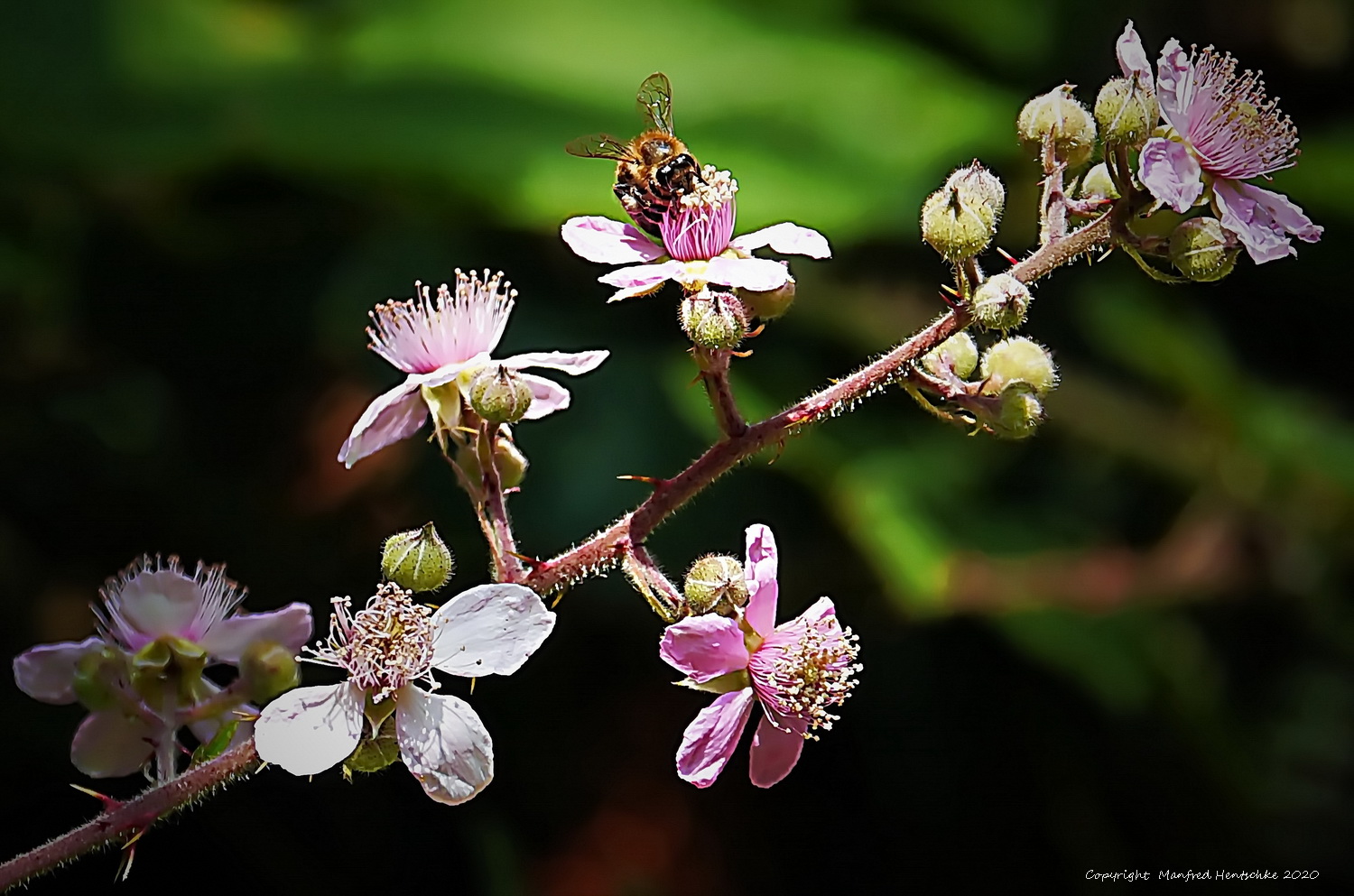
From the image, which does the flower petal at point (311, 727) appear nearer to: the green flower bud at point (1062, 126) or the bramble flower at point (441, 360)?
the bramble flower at point (441, 360)

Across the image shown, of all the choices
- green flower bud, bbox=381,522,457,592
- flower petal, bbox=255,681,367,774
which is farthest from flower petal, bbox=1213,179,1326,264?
flower petal, bbox=255,681,367,774

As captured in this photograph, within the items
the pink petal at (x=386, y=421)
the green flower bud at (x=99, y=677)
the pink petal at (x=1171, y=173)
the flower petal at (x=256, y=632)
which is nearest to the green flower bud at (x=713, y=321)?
the pink petal at (x=386, y=421)

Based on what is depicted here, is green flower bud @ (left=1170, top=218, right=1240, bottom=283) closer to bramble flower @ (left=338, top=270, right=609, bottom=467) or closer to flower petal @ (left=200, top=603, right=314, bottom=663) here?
bramble flower @ (left=338, top=270, right=609, bottom=467)

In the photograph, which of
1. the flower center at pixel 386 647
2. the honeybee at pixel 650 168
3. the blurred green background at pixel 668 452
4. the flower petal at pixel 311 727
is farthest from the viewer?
the blurred green background at pixel 668 452

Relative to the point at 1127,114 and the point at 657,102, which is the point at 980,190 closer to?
the point at 1127,114

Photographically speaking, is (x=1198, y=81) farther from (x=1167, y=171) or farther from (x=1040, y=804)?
(x=1040, y=804)

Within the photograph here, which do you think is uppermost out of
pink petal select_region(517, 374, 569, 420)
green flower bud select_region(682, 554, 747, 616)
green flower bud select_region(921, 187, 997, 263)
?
pink petal select_region(517, 374, 569, 420)

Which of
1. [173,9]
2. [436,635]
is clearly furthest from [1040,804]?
[173,9]
